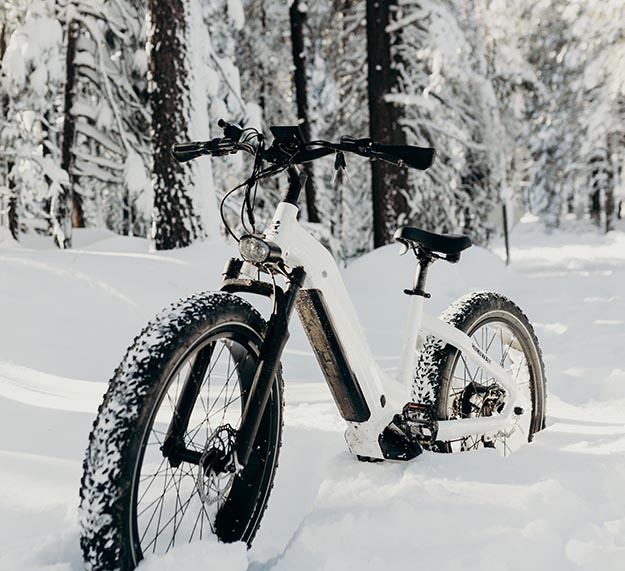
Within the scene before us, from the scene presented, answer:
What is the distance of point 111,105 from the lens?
12.0m

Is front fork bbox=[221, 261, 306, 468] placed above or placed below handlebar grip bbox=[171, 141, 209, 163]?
below

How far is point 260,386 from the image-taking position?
6.92ft

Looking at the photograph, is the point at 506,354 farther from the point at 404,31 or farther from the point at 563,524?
the point at 404,31

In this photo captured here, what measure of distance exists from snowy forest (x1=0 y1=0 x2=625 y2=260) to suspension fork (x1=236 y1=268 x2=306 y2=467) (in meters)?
5.44

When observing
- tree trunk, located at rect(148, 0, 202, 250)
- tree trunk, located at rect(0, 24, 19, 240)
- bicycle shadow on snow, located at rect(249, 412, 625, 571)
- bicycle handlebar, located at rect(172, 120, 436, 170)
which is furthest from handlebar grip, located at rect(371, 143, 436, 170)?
tree trunk, located at rect(0, 24, 19, 240)

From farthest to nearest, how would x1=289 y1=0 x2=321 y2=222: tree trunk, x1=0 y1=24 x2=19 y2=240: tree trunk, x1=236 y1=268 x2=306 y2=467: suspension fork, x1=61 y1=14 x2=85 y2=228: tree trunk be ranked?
x1=289 y1=0 x2=321 y2=222: tree trunk < x1=0 y1=24 x2=19 y2=240: tree trunk < x1=61 y1=14 x2=85 y2=228: tree trunk < x1=236 y1=268 x2=306 y2=467: suspension fork

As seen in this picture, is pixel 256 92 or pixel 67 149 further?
pixel 256 92

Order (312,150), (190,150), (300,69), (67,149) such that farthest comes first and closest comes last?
(300,69), (67,149), (190,150), (312,150)

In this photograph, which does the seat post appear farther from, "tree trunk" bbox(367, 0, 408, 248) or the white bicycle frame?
"tree trunk" bbox(367, 0, 408, 248)

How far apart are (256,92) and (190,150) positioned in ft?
52.0

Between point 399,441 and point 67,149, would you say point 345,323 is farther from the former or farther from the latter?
point 67,149

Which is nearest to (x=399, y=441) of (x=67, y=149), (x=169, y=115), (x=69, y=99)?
(x=169, y=115)

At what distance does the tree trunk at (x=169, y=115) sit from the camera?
7.41 m

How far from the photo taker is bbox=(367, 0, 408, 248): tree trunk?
421 inches
